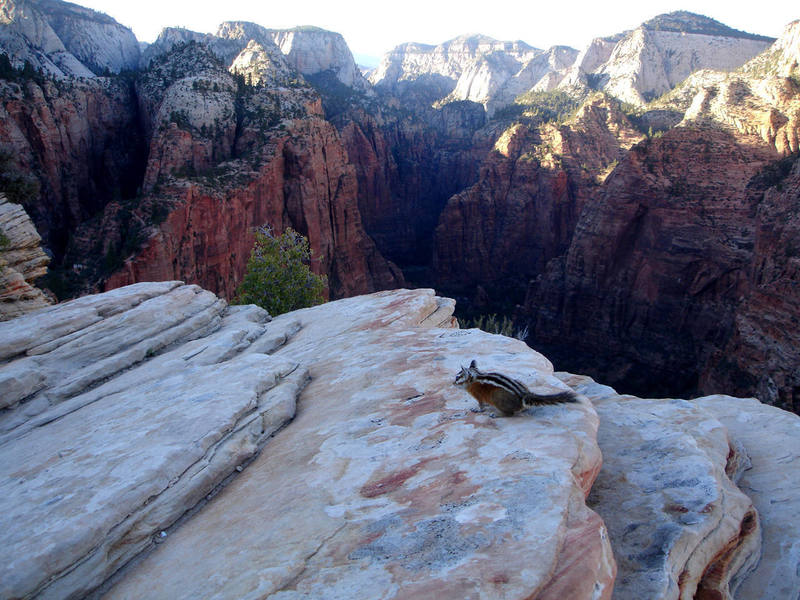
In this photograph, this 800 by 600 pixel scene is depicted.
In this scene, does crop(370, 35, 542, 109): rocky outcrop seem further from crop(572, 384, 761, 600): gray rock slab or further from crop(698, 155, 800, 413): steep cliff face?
crop(572, 384, 761, 600): gray rock slab

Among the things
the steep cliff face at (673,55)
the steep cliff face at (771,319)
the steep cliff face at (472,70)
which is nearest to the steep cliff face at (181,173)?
the steep cliff face at (771,319)

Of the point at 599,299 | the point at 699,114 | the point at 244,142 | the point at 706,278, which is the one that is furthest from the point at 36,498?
the point at 699,114

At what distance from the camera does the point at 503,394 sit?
641 centimetres

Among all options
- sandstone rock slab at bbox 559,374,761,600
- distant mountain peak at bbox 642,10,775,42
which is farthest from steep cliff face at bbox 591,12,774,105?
sandstone rock slab at bbox 559,374,761,600

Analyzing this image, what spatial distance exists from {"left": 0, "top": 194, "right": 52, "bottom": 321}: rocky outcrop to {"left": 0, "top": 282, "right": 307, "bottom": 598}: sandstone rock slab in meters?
3.81

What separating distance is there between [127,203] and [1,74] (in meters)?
15.3

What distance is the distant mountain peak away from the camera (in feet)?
318

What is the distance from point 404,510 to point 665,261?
42.0m

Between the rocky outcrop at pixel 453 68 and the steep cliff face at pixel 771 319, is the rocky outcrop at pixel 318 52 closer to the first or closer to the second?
the rocky outcrop at pixel 453 68

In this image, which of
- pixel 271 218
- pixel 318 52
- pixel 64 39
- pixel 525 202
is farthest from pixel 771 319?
pixel 318 52

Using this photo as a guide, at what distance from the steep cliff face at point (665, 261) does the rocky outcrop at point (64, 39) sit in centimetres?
5623

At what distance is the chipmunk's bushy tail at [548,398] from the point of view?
21.6 feet

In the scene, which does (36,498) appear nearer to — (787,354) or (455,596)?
(455,596)

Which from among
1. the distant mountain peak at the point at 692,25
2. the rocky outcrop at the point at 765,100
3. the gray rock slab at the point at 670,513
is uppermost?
the distant mountain peak at the point at 692,25
